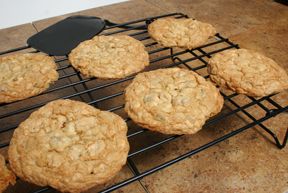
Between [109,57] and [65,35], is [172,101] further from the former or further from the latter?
[65,35]

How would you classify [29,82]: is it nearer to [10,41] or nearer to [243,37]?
[10,41]

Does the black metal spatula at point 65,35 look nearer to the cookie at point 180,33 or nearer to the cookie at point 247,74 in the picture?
the cookie at point 180,33

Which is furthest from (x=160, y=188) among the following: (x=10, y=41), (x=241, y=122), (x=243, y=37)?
(x=10, y=41)

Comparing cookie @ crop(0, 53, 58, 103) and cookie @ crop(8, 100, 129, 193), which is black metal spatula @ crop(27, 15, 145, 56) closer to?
cookie @ crop(0, 53, 58, 103)

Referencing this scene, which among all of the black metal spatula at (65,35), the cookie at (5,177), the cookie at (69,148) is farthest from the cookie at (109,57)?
the cookie at (5,177)

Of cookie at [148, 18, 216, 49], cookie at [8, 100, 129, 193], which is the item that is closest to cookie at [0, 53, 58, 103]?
cookie at [8, 100, 129, 193]

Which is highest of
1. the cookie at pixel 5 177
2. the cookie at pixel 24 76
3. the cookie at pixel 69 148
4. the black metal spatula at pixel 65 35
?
the black metal spatula at pixel 65 35
